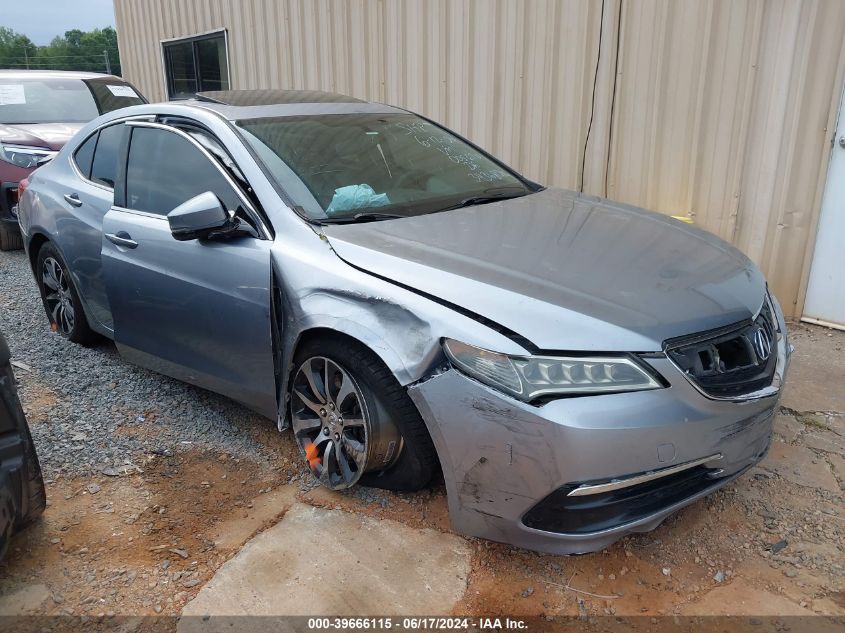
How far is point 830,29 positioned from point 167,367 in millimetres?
4327

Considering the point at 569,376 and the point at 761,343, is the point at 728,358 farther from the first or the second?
the point at 569,376

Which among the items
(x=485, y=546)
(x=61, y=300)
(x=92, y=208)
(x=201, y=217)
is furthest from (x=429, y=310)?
(x=61, y=300)

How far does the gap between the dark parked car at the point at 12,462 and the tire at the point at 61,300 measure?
2037 millimetres

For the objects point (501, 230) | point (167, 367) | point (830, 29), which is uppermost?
point (830, 29)

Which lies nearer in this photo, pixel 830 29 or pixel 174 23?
pixel 830 29

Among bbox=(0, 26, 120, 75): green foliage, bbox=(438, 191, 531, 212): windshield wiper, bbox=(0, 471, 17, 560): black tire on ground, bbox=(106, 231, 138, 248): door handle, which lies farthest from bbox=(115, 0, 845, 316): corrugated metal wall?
bbox=(0, 26, 120, 75): green foliage

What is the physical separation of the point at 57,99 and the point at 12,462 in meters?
6.99

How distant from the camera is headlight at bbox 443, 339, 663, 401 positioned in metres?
2.15

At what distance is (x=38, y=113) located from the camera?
25.5 ft

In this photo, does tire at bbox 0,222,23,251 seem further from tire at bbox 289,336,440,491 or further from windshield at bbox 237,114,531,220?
tire at bbox 289,336,440,491

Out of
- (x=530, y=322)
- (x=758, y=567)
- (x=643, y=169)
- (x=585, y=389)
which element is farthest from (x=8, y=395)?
(x=643, y=169)

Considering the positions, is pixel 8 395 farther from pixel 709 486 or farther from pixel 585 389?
pixel 709 486

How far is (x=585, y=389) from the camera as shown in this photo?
215 centimetres

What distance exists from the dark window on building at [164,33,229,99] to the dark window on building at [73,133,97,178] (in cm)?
557
